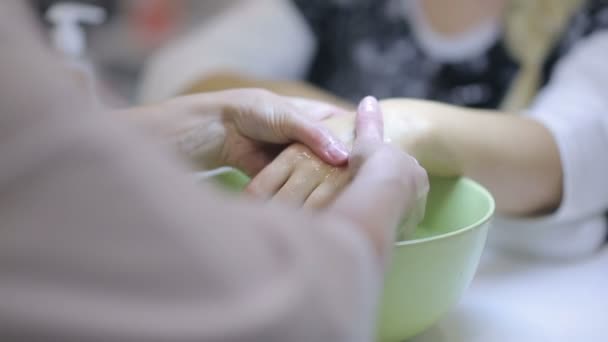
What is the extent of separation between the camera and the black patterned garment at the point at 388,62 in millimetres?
903

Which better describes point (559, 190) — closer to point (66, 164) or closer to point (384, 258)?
point (384, 258)

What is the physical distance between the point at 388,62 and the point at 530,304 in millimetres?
502

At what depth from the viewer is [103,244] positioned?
231mm

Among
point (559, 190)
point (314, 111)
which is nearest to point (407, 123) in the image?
Result: point (314, 111)

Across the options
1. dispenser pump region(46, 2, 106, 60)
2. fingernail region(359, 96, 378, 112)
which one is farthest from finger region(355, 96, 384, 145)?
dispenser pump region(46, 2, 106, 60)

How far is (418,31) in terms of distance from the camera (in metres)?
0.94

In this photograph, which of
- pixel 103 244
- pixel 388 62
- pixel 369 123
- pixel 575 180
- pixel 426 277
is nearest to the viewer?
pixel 103 244

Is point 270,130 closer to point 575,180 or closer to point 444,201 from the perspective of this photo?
point 444,201

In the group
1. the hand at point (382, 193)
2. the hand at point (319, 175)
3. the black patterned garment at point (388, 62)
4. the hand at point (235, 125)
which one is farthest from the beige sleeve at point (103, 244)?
the black patterned garment at point (388, 62)

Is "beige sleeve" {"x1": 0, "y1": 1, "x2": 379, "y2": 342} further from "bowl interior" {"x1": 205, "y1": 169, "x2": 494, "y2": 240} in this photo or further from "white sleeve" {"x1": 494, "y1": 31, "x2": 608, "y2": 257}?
"white sleeve" {"x1": 494, "y1": 31, "x2": 608, "y2": 257}

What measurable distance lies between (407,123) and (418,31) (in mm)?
418

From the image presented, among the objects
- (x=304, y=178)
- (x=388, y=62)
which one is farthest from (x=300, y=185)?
(x=388, y=62)

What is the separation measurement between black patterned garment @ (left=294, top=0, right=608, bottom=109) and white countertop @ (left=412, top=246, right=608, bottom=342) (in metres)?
0.31

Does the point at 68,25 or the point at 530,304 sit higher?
the point at 68,25
